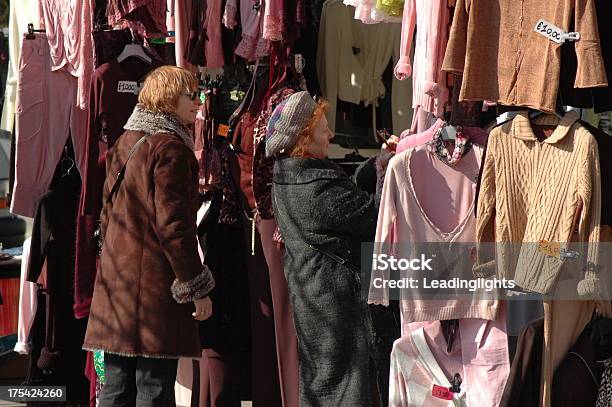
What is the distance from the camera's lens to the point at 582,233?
4.62m

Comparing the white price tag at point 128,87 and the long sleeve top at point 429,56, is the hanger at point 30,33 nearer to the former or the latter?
the white price tag at point 128,87

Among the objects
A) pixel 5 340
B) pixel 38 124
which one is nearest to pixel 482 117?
pixel 38 124

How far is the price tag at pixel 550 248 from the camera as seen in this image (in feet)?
15.3

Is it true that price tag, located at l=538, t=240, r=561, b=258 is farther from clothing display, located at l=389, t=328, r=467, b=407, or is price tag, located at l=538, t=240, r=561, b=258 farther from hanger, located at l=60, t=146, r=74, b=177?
hanger, located at l=60, t=146, r=74, b=177

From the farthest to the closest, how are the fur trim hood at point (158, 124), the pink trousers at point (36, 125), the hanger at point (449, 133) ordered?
1. the pink trousers at point (36, 125)
2. the fur trim hood at point (158, 124)
3. the hanger at point (449, 133)

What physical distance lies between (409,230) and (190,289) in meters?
0.99

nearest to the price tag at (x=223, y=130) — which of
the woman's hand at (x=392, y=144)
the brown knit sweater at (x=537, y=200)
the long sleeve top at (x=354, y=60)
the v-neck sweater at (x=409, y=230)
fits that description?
the long sleeve top at (x=354, y=60)

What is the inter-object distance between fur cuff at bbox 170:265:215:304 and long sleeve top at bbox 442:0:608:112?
1.38 metres

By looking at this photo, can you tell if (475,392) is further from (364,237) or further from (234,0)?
(234,0)

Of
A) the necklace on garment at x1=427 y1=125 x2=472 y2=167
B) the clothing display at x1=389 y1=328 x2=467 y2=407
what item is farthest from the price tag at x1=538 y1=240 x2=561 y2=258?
the clothing display at x1=389 y1=328 x2=467 y2=407

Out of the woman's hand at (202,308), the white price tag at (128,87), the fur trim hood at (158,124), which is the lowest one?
the woman's hand at (202,308)

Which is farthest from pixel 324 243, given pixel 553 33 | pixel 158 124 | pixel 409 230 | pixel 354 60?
pixel 354 60

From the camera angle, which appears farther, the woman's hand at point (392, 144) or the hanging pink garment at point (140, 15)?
A: the hanging pink garment at point (140, 15)

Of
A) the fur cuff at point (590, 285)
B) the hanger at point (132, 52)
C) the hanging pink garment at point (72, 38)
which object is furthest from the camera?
the hanging pink garment at point (72, 38)
